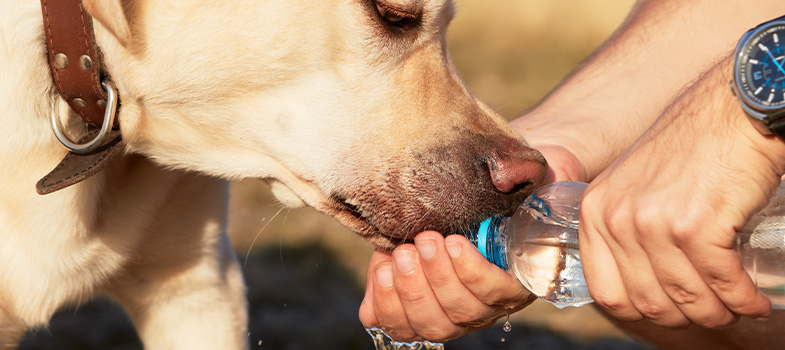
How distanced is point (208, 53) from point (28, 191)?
737 mm

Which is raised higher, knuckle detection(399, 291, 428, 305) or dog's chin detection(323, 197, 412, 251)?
dog's chin detection(323, 197, 412, 251)

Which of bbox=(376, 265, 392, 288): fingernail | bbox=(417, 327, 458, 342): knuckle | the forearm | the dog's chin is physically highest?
the forearm

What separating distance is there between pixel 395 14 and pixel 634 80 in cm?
101

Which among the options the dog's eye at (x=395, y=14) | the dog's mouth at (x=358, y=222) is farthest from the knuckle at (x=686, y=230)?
the dog's eye at (x=395, y=14)

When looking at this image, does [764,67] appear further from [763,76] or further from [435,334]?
[435,334]

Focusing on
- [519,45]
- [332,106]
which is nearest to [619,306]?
[332,106]

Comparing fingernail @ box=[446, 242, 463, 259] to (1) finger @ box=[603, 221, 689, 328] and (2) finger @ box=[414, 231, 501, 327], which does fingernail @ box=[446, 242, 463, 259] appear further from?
(1) finger @ box=[603, 221, 689, 328]

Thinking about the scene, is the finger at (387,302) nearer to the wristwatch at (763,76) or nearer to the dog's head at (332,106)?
the dog's head at (332,106)

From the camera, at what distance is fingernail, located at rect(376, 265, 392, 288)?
2154 millimetres

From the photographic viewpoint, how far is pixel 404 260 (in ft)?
6.80

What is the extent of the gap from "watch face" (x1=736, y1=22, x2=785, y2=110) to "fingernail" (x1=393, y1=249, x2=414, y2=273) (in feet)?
2.97

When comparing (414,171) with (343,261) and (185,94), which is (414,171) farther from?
(343,261)

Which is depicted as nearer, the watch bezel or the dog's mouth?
the watch bezel

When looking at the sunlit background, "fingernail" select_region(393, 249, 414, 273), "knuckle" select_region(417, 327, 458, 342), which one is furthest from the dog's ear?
the sunlit background
